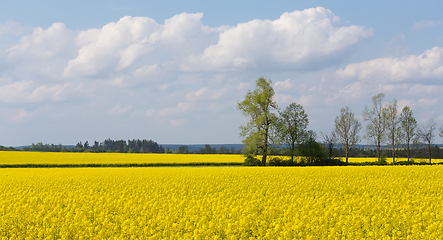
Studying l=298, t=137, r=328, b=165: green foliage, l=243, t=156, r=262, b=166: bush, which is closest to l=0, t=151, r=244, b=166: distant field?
l=243, t=156, r=262, b=166: bush

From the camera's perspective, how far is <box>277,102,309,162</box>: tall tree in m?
55.8

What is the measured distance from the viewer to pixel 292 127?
58.3m

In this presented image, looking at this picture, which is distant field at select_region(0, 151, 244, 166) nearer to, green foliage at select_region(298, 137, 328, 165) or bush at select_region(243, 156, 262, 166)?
bush at select_region(243, 156, 262, 166)

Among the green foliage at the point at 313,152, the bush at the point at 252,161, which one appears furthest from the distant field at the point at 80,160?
the green foliage at the point at 313,152

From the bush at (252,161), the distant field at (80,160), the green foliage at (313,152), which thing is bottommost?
the distant field at (80,160)

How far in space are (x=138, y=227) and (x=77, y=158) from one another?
2423 inches

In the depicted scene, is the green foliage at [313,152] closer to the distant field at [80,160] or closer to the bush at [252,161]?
the bush at [252,161]

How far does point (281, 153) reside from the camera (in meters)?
55.0

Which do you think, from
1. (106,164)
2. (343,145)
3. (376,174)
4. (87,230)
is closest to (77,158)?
(106,164)

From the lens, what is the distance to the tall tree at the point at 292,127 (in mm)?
55781

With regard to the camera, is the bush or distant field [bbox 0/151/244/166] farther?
distant field [bbox 0/151/244/166]

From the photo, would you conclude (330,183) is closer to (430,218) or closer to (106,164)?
(430,218)

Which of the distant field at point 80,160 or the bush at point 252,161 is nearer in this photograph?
the bush at point 252,161

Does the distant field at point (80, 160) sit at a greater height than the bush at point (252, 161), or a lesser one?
lesser
